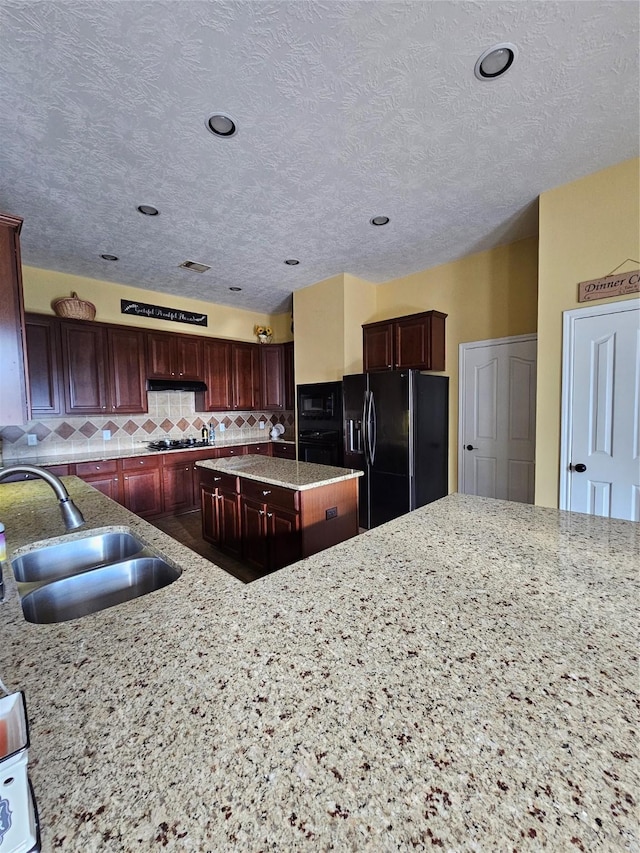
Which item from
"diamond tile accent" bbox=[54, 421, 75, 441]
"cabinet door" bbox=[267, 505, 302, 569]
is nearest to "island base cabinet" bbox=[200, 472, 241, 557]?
"cabinet door" bbox=[267, 505, 302, 569]

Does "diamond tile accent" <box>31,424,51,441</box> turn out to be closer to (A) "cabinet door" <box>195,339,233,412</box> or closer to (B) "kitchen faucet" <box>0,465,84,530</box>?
(A) "cabinet door" <box>195,339,233,412</box>

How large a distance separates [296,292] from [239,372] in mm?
1457

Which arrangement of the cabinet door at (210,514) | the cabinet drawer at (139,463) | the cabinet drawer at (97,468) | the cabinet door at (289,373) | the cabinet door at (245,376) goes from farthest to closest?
the cabinet door at (289,373), the cabinet door at (245,376), the cabinet drawer at (139,463), the cabinet drawer at (97,468), the cabinet door at (210,514)

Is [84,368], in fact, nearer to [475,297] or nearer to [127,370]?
[127,370]

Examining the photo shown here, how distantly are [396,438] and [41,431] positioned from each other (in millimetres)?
3925

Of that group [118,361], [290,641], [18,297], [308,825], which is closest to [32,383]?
[118,361]

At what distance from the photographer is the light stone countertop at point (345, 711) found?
1.38ft

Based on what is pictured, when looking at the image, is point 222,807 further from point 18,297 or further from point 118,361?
point 118,361

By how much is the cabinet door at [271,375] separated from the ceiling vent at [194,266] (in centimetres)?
172

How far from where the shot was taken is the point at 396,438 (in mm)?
3535

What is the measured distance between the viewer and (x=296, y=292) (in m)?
4.80

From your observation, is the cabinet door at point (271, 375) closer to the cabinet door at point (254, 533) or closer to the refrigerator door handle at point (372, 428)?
the refrigerator door handle at point (372, 428)

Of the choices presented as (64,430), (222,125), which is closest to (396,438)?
(222,125)

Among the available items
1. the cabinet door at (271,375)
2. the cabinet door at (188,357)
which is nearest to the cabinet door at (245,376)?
the cabinet door at (271,375)
